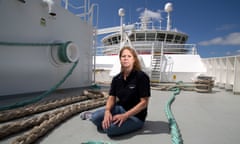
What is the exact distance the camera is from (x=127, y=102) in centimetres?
140

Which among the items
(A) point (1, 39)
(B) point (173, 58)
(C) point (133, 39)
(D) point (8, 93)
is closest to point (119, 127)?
(D) point (8, 93)

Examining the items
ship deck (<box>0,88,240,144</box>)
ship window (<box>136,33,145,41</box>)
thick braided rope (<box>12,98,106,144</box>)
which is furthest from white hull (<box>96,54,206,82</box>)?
thick braided rope (<box>12,98,106,144</box>)

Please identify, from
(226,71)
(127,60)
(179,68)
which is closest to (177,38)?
(179,68)

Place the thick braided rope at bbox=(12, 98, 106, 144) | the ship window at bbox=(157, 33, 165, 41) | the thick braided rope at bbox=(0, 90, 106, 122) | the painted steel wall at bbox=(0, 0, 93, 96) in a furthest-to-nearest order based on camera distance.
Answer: the ship window at bbox=(157, 33, 165, 41)
the painted steel wall at bbox=(0, 0, 93, 96)
the thick braided rope at bbox=(0, 90, 106, 122)
the thick braided rope at bbox=(12, 98, 106, 144)

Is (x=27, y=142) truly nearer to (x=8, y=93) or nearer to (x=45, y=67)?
(x=8, y=93)

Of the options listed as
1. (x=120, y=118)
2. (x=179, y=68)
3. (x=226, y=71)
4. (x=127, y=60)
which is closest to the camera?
(x=120, y=118)

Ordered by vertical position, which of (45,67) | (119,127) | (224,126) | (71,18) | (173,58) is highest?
(71,18)

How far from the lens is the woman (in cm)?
126

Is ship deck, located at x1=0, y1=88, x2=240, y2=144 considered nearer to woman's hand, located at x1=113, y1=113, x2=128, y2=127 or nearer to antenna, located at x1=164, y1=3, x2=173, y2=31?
woman's hand, located at x1=113, y1=113, x2=128, y2=127

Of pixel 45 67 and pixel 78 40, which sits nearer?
pixel 45 67

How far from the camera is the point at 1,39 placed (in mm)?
2334

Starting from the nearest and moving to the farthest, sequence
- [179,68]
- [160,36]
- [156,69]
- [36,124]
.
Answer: [36,124] < [179,68] < [156,69] < [160,36]

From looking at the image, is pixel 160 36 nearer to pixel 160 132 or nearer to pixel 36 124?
pixel 160 132

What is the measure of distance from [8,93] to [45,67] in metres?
0.83
